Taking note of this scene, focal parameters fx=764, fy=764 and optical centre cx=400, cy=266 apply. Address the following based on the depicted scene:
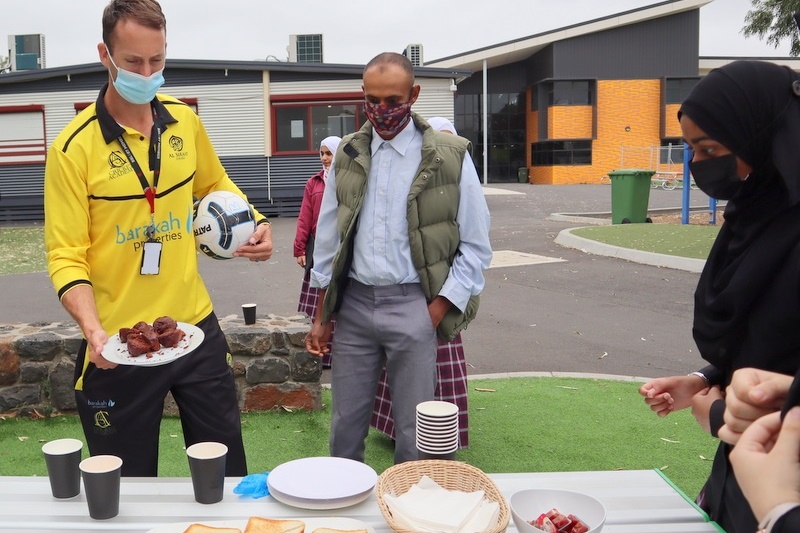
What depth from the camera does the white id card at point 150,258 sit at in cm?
294

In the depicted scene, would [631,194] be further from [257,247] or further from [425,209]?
[257,247]

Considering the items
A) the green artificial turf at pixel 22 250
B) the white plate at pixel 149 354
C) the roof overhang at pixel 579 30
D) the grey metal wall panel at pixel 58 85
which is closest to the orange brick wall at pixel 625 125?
the roof overhang at pixel 579 30

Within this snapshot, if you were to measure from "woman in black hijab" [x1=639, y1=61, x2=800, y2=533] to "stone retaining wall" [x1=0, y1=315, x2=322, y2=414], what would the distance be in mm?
3695

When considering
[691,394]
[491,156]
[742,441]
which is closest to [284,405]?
[691,394]

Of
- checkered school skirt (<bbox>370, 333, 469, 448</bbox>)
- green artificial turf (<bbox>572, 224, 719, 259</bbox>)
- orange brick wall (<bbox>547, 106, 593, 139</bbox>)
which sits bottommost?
green artificial turf (<bbox>572, 224, 719, 259</bbox>)

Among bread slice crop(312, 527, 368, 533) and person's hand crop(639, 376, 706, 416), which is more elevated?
person's hand crop(639, 376, 706, 416)

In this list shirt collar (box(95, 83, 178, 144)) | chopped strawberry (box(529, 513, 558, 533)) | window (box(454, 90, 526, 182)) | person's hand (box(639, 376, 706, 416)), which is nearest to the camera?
chopped strawberry (box(529, 513, 558, 533))

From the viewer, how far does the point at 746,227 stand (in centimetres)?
204

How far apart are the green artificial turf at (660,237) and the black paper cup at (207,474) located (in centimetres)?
1166

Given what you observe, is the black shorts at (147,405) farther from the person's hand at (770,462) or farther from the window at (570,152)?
the window at (570,152)

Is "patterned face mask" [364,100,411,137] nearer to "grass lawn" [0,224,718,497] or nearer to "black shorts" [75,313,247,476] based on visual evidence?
"black shorts" [75,313,247,476]

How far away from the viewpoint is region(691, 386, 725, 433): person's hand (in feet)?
7.36

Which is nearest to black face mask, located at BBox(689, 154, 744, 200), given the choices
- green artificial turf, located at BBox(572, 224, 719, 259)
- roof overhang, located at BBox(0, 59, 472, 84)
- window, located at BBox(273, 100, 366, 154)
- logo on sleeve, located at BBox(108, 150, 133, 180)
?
logo on sleeve, located at BBox(108, 150, 133, 180)

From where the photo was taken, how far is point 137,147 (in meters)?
2.98
